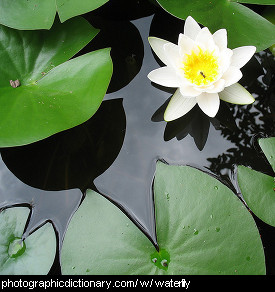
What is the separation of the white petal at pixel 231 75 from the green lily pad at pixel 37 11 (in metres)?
0.64

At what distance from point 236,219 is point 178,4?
3.41 ft

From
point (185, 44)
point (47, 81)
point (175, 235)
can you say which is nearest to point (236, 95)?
point (185, 44)

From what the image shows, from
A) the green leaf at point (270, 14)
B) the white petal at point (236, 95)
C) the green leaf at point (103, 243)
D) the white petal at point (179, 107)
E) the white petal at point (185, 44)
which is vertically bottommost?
the green leaf at point (103, 243)

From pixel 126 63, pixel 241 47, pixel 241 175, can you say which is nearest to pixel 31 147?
pixel 126 63

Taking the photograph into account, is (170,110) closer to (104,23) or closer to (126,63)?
(126,63)

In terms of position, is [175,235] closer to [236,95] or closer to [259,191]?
[259,191]

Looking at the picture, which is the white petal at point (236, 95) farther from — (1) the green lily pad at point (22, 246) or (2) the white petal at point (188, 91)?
(1) the green lily pad at point (22, 246)

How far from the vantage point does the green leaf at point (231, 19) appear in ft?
5.30

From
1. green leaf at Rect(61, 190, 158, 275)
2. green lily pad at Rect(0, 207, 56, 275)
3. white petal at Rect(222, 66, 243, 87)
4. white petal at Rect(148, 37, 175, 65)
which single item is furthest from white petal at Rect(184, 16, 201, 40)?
green lily pad at Rect(0, 207, 56, 275)

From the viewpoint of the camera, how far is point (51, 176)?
158 centimetres

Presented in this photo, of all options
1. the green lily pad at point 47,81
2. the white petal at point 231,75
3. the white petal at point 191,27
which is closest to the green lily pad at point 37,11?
the green lily pad at point 47,81

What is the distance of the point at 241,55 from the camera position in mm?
1548

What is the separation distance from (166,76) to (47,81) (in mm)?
551

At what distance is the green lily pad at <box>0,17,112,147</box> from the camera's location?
1.43m
